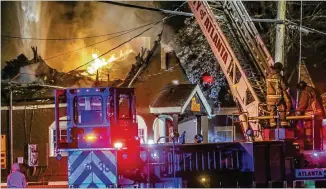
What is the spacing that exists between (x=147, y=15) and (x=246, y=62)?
13.6 metres

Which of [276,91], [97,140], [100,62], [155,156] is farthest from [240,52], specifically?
[100,62]

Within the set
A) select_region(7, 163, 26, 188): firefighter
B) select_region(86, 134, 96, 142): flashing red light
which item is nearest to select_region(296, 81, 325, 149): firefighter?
select_region(86, 134, 96, 142): flashing red light

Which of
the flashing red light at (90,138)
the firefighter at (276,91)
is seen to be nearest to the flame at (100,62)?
the firefighter at (276,91)

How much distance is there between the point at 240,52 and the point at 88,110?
5.27 m

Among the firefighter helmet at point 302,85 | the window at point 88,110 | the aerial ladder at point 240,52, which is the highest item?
the aerial ladder at point 240,52

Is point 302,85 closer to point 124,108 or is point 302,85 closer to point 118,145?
point 124,108

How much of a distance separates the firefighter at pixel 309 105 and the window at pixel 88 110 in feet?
13.9

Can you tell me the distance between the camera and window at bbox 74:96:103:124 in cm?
1178

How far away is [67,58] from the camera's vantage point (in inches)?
1075

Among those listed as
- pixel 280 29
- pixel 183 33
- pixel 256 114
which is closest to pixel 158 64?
pixel 183 33

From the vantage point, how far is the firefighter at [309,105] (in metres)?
13.0

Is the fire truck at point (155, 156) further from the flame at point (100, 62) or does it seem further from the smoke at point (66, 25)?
the smoke at point (66, 25)

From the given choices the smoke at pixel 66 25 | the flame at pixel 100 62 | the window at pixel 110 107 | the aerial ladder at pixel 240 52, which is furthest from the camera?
the smoke at pixel 66 25

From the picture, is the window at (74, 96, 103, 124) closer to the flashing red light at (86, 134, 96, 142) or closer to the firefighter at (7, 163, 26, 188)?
the flashing red light at (86, 134, 96, 142)
